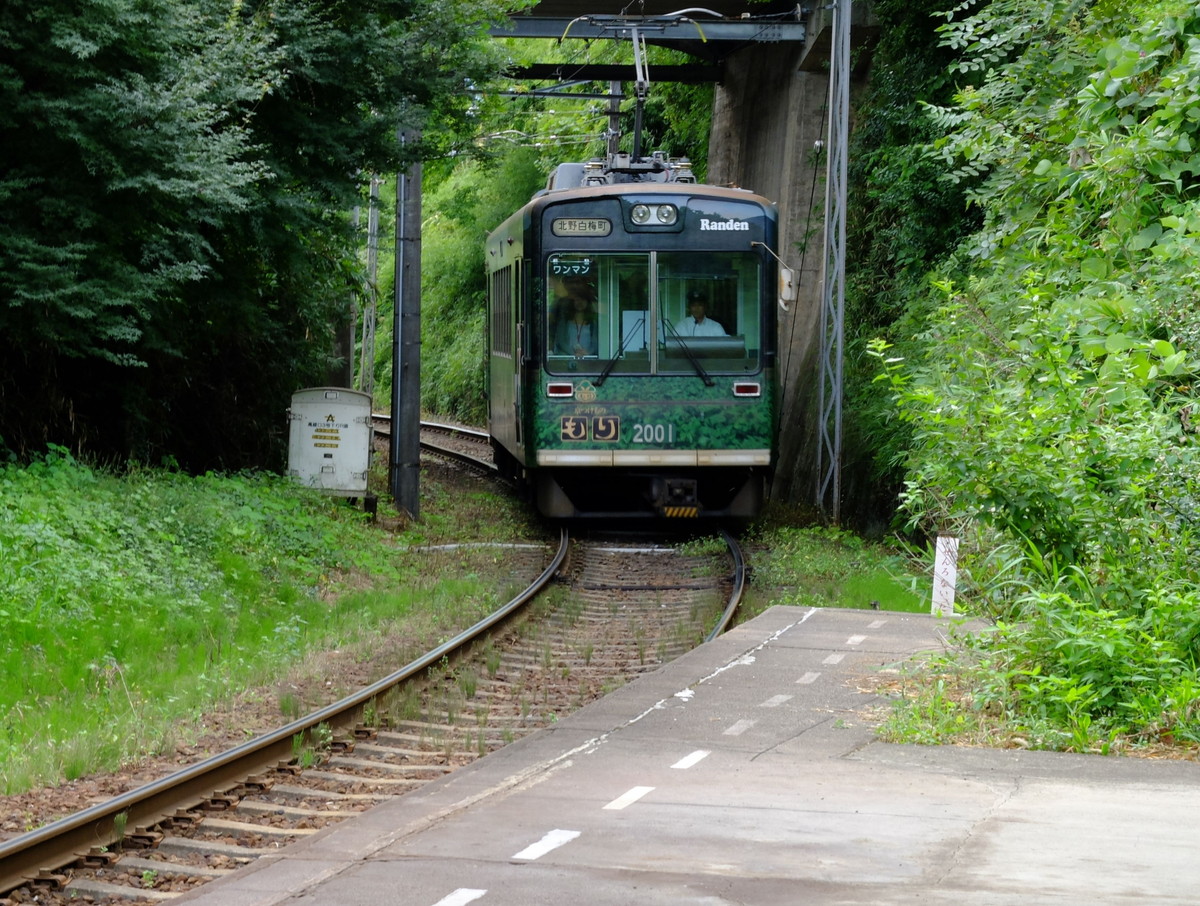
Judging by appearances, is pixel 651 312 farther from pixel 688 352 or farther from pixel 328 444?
pixel 328 444

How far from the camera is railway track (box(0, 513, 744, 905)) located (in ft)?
→ 19.7

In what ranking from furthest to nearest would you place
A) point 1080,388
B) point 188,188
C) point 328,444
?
point 328,444
point 188,188
point 1080,388

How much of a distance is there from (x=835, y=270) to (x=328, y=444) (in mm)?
6310

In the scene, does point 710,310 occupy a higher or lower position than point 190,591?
higher

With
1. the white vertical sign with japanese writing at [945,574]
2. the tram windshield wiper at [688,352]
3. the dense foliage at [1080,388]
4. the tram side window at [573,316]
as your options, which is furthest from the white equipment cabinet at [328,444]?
the white vertical sign with japanese writing at [945,574]

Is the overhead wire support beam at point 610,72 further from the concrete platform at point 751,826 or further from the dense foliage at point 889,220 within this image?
the concrete platform at point 751,826

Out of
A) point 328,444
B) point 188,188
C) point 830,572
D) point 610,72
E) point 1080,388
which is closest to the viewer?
point 1080,388

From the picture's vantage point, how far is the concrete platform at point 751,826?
4902mm

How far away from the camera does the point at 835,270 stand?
18625 millimetres

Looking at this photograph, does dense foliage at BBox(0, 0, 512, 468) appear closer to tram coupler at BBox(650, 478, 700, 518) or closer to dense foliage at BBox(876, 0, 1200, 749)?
tram coupler at BBox(650, 478, 700, 518)

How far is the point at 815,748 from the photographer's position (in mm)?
7168

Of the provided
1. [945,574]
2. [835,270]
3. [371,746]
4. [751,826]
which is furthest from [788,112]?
[751,826]

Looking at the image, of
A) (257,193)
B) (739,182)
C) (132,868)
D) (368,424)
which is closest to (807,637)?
(132,868)

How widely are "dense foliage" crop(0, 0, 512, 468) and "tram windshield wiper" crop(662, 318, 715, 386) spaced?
10.8 ft
